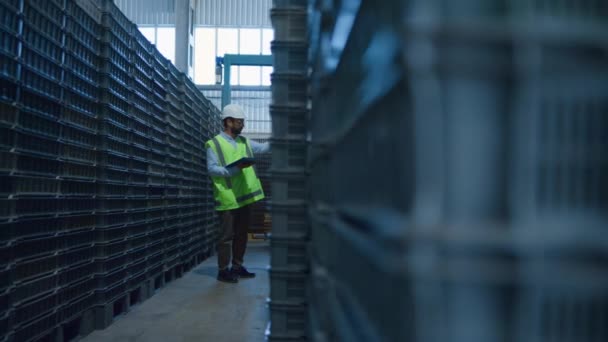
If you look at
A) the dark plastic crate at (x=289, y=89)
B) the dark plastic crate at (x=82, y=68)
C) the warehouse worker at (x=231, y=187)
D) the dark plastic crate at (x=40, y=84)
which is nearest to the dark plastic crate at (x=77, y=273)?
the dark plastic crate at (x=40, y=84)

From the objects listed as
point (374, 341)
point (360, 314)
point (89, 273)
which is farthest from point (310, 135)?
point (89, 273)

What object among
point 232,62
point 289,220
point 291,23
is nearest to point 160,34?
point 232,62

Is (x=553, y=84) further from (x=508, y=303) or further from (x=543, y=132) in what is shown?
(x=508, y=303)

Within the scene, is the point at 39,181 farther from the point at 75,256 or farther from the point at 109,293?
the point at 109,293

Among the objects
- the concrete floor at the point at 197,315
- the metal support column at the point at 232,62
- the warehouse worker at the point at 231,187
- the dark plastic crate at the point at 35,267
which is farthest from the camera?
the metal support column at the point at 232,62

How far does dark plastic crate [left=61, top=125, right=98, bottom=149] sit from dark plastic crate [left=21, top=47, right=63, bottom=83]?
30cm

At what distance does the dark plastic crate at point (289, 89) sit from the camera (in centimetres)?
262

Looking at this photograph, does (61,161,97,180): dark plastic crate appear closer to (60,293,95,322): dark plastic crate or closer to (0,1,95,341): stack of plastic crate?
(0,1,95,341): stack of plastic crate

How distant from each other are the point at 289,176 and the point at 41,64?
1455 millimetres

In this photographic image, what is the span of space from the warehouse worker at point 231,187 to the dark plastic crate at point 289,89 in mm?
3040

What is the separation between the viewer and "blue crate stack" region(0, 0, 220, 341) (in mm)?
2725

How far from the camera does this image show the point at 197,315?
437 cm

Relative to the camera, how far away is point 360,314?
1175 mm

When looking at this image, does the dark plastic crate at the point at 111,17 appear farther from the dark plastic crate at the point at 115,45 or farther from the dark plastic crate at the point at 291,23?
the dark plastic crate at the point at 291,23
